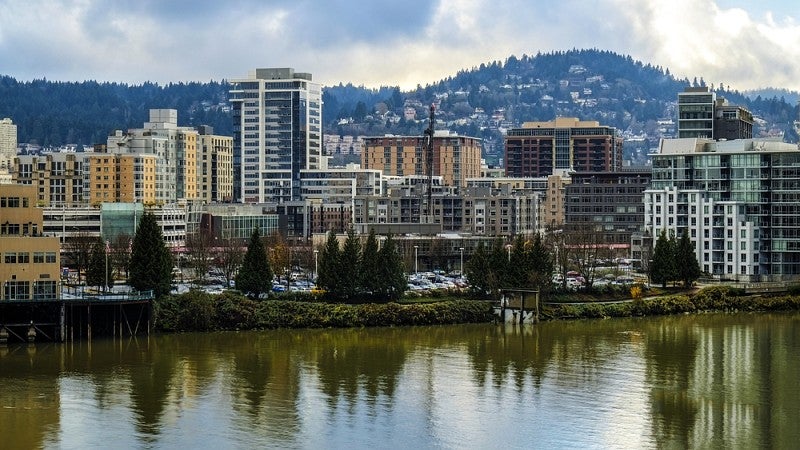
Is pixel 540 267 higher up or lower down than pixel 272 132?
lower down

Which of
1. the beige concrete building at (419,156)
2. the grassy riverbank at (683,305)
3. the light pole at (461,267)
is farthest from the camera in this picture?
the beige concrete building at (419,156)

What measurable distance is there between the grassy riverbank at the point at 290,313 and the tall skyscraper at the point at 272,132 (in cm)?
10211

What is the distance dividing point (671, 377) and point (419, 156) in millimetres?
138802

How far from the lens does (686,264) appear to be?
81438mm

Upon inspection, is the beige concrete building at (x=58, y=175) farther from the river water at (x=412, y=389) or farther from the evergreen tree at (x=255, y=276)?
the river water at (x=412, y=389)

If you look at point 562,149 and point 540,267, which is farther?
point 562,149

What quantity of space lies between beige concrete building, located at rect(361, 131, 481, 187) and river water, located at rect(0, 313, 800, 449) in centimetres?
12491

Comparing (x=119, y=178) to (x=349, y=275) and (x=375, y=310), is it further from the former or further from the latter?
(x=375, y=310)

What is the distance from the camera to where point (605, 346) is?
202ft

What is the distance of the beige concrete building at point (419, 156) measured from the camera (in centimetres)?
19238

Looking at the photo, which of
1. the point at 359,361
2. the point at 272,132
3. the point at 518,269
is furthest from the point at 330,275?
the point at 272,132

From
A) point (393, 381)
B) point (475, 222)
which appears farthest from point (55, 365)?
point (475, 222)

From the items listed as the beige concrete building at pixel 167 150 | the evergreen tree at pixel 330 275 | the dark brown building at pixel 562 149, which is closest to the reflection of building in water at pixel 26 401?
the evergreen tree at pixel 330 275

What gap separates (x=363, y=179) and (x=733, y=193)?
230ft
